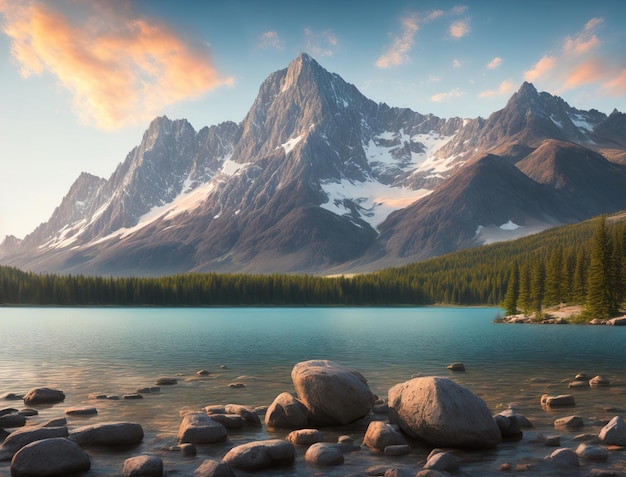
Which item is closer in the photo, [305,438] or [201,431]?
[201,431]

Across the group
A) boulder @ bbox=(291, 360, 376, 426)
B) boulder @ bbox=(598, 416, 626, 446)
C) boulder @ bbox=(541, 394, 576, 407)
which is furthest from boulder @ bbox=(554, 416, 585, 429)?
boulder @ bbox=(291, 360, 376, 426)

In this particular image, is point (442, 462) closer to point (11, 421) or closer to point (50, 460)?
point (50, 460)

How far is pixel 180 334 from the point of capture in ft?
275

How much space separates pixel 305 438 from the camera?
2228 centimetres

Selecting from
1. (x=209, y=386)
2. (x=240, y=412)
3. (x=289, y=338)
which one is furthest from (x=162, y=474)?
(x=289, y=338)

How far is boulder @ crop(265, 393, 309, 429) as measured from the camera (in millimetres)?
25156

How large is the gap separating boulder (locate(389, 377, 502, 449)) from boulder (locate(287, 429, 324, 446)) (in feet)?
12.3

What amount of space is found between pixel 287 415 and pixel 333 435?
2.44m

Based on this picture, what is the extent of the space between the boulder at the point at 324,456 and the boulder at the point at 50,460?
767 centimetres

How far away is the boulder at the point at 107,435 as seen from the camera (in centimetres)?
2136

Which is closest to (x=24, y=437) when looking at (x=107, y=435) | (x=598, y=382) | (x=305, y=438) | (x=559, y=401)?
(x=107, y=435)

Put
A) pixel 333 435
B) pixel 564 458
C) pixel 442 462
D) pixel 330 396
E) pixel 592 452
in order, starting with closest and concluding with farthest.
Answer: pixel 442 462 < pixel 564 458 < pixel 592 452 < pixel 333 435 < pixel 330 396

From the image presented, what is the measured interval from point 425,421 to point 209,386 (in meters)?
18.8

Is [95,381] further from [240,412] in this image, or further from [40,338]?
[40,338]
